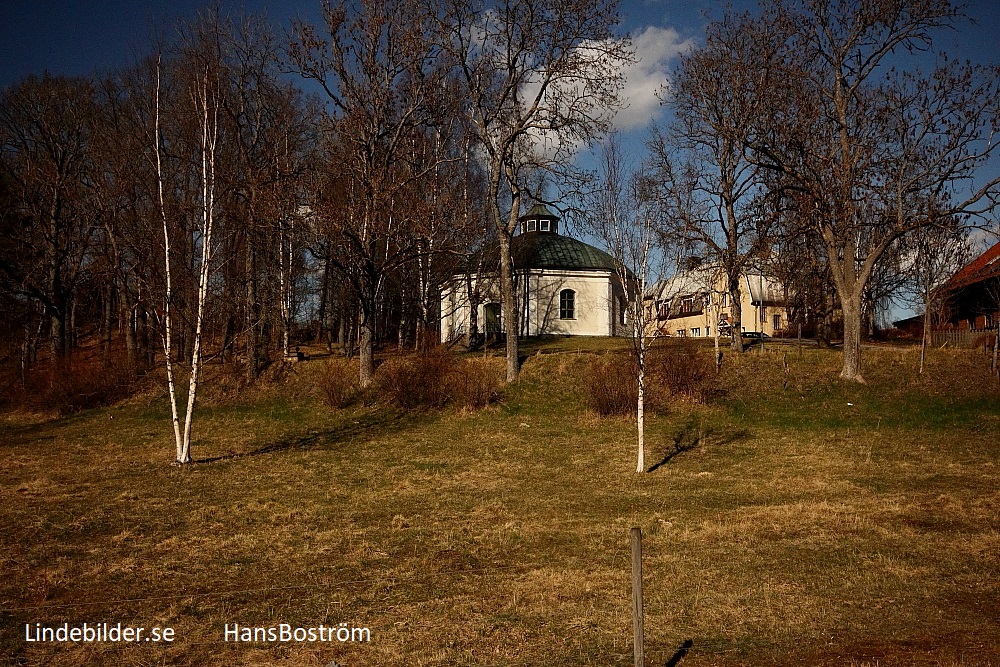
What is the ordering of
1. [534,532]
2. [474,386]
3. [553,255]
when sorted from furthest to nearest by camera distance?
1. [553,255]
2. [474,386]
3. [534,532]

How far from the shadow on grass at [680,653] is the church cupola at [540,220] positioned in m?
34.3

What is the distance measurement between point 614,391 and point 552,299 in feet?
50.5

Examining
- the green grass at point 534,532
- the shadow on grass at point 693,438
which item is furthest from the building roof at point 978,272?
the shadow on grass at point 693,438

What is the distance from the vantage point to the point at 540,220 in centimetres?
3978

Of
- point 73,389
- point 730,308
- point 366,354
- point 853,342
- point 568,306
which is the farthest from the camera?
point 568,306

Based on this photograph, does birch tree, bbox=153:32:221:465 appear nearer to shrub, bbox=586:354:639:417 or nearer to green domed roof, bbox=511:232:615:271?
shrub, bbox=586:354:639:417

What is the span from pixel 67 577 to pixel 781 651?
8441mm

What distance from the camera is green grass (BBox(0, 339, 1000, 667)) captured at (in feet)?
22.0

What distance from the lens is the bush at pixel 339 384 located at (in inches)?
876

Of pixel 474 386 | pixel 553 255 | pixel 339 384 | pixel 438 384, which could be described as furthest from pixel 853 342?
pixel 553 255

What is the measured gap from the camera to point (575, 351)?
83.6ft

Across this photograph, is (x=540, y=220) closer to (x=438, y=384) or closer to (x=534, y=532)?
(x=438, y=384)

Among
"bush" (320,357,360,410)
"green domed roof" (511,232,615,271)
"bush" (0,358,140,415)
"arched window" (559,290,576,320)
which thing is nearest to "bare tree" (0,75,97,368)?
"bush" (0,358,140,415)

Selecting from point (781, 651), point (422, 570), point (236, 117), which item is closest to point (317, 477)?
point (422, 570)
